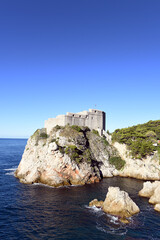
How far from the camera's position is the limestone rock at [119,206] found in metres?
27.6

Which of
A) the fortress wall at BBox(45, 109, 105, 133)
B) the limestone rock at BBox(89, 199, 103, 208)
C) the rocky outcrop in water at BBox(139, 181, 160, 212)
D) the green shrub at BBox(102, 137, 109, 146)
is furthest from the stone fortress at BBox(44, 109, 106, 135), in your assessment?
the limestone rock at BBox(89, 199, 103, 208)

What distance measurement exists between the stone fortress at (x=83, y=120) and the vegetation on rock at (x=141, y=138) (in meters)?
7.77

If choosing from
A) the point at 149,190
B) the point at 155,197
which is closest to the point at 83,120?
the point at 149,190

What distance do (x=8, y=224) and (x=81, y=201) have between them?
542 inches

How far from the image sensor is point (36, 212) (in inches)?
1097

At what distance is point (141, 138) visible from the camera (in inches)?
2336

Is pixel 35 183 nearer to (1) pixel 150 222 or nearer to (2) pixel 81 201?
(2) pixel 81 201

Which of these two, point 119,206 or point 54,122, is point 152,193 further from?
point 54,122

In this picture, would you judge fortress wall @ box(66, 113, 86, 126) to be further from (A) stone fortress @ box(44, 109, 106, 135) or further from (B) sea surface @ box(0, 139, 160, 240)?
(B) sea surface @ box(0, 139, 160, 240)

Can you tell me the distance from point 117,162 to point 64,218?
35.8m

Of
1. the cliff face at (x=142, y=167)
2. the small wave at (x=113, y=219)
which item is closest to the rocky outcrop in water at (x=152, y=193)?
the small wave at (x=113, y=219)

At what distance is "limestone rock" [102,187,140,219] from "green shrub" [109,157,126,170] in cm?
2867

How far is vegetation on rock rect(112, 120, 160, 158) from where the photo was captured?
55625 millimetres

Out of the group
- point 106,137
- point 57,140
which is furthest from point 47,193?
point 106,137
